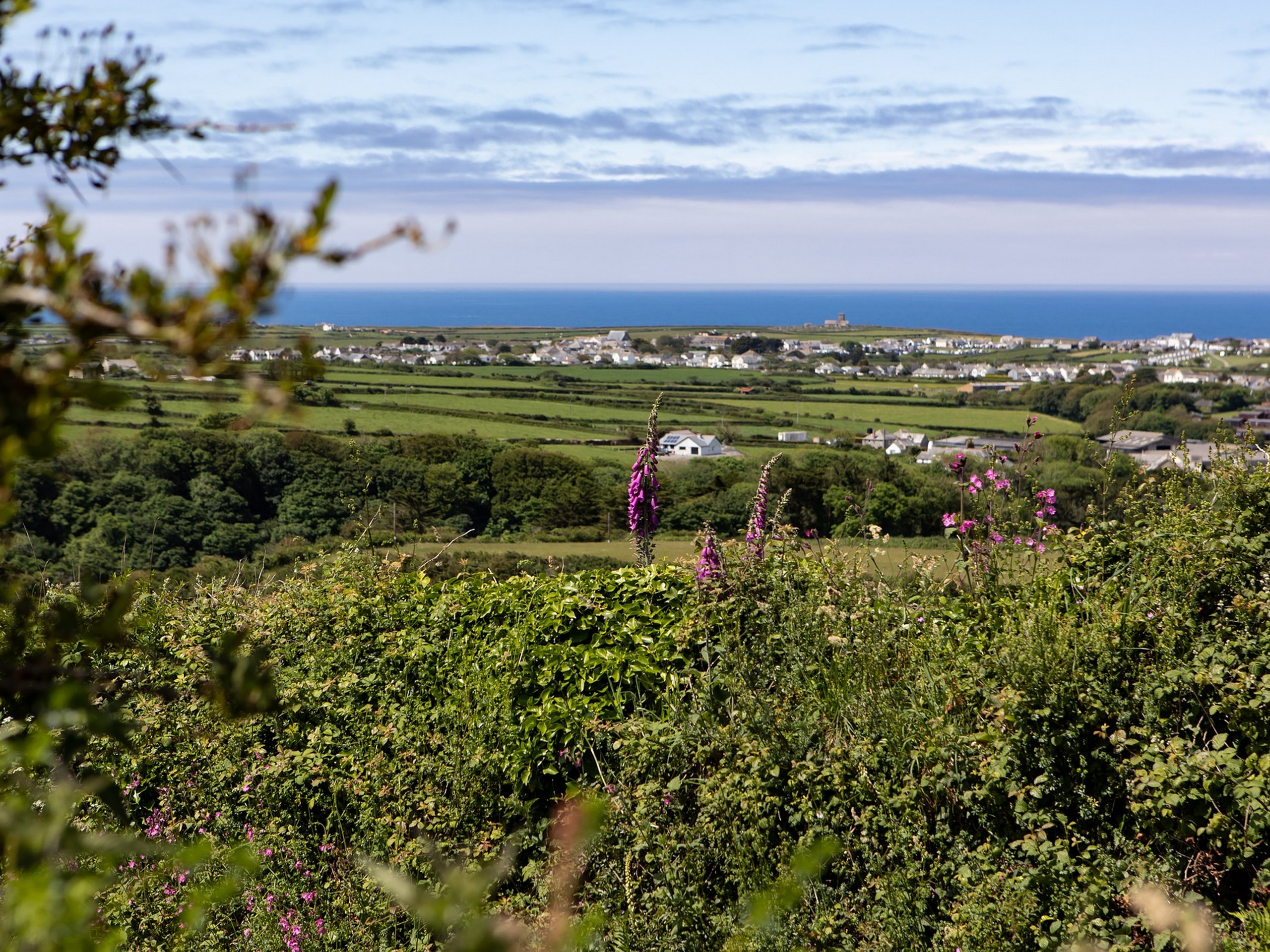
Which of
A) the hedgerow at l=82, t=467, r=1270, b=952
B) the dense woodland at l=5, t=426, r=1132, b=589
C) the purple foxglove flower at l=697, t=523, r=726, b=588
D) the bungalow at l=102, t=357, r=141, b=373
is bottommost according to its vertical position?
the dense woodland at l=5, t=426, r=1132, b=589

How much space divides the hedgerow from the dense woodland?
7168mm

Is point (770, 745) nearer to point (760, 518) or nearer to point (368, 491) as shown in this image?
point (760, 518)

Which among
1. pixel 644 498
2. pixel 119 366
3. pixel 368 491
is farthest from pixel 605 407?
pixel 119 366

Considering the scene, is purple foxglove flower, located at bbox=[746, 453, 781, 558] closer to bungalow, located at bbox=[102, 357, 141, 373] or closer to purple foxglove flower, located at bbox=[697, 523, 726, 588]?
purple foxglove flower, located at bbox=[697, 523, 726, 588]

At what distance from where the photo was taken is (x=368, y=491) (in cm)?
1397

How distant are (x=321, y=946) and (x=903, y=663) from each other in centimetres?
286

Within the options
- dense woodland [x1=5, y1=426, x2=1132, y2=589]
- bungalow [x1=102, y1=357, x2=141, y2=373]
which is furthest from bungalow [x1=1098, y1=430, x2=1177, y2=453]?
bungalow [x1=102, y1=357, x2=141, y2=373]

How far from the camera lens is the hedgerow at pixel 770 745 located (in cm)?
359

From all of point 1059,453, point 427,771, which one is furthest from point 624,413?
point 427,771

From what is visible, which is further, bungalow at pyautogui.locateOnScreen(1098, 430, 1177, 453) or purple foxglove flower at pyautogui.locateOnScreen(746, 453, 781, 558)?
bungalow at pyautogui.locateOnScreen(1098, 430, 1177, 453)

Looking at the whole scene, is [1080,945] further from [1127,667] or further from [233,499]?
[233,499]

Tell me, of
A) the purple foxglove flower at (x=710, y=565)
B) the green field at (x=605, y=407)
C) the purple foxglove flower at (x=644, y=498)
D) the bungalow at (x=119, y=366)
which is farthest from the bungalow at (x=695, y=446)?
the bungalow at (x=119, y=366)

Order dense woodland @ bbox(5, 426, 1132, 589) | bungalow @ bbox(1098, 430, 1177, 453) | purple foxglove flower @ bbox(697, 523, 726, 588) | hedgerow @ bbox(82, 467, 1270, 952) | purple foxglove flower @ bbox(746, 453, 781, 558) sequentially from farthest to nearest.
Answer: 1. dense woodland @ bbox(5, 426, 1132, 589)
2. bungalow @ bbox(1098, 430, 1177, 453)
3. purple foxglove flower @ bbox(746, 453, 781, 558)
4. purple foxglove flower @ bbox(697, 523, 726, 588)
5. hedgerow @ bbox(82, 467, 1270, 952)

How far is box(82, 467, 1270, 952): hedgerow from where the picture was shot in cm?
359
